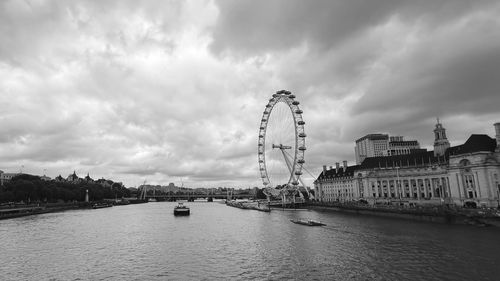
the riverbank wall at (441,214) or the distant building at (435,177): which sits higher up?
the distant building at (435,177)

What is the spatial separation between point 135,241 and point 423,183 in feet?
324

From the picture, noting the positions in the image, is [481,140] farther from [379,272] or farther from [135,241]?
[135,241]

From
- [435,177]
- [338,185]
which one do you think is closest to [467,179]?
[435,177]

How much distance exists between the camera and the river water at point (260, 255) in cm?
3077

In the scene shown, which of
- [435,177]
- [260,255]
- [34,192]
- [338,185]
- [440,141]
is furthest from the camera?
[338,185]

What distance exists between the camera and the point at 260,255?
39.4 metres

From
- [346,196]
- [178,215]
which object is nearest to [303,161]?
[178,215]

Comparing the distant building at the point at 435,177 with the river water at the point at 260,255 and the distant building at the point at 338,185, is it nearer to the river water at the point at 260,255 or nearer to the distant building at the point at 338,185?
the distant building at the point at 338,185

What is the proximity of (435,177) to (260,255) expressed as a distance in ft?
300

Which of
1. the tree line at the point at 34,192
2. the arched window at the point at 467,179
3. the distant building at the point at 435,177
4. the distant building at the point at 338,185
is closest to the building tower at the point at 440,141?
the distant building at the point at 435,177

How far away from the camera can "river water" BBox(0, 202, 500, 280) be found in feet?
101

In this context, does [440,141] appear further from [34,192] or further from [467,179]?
[34,192]

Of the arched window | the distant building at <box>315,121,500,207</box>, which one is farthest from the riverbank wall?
the arched window

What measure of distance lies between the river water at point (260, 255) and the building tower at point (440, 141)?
6225 cm
